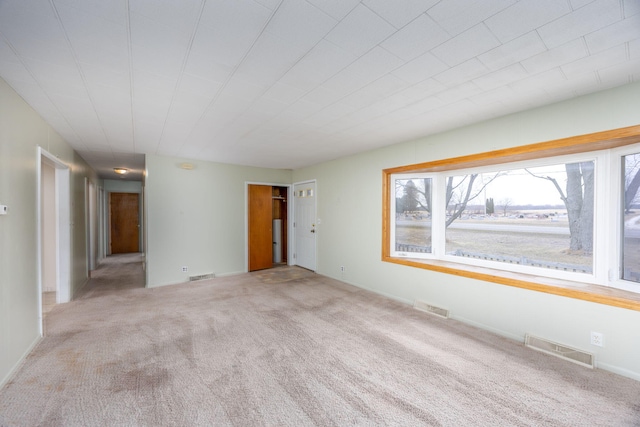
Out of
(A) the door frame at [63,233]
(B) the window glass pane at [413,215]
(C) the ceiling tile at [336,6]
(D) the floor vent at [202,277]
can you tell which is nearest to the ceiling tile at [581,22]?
(C) the ceiling tile at [336,6]

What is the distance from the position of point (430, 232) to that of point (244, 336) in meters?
2.85

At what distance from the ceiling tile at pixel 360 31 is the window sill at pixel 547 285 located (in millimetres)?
2697

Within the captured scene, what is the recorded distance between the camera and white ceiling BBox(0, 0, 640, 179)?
1356mm

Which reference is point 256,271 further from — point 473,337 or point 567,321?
point 567,321

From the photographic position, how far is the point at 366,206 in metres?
4.42

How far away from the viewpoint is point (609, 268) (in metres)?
2.39

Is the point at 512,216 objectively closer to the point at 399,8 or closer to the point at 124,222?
the point at 399,8

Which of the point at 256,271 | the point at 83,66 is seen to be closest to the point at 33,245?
the point at 83,66

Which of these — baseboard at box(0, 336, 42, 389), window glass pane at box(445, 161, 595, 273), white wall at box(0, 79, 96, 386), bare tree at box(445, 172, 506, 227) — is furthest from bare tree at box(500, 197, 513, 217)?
baseboard at box(0, 336, 42, 389)

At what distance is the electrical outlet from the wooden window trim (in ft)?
0.97

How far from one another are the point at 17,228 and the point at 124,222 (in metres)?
7.18

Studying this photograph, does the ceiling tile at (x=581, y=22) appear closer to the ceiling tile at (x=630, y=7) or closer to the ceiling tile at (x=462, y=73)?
the ceiling tile at (x=630, y=7)

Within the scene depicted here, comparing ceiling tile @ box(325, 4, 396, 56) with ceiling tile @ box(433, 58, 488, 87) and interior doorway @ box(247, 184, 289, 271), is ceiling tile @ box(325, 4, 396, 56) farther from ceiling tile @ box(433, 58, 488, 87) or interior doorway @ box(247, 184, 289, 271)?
interior doorway @ box(247, 184, 289, 271)

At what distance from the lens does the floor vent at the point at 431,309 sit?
3.28m
